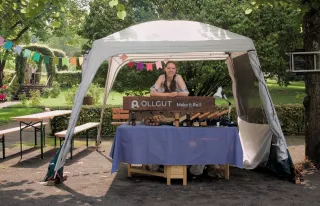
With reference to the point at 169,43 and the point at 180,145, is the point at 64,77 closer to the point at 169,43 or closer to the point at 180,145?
the point at 169,43

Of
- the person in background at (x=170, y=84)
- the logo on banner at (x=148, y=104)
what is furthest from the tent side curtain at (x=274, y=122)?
the logo on banner at (x=148, y=104)

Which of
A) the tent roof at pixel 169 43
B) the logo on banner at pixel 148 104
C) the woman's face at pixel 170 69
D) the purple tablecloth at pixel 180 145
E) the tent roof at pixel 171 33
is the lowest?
the purple tablecloth at pixel 180 145

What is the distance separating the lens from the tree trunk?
8.19 meters

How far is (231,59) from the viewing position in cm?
1003

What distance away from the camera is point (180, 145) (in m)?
7.25

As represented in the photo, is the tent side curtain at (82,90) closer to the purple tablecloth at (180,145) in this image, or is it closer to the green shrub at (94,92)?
the purple tablecloth at (180,145)

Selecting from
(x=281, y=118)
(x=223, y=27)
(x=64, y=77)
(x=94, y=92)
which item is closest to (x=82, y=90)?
(x=281, y=118)

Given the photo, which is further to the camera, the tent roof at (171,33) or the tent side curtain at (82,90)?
the tent roof at (171,33)

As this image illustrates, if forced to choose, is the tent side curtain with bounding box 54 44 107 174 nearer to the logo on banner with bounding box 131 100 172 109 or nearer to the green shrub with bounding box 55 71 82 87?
the logo on banner with bounding box 131 100 172 109

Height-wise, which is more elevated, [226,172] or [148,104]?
[148,104]

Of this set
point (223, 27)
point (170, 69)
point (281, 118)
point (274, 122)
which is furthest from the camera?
point (223, 27)

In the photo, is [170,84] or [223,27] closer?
[170,84]

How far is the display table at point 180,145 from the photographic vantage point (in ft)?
23.7

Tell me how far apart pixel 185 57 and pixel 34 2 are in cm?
371
